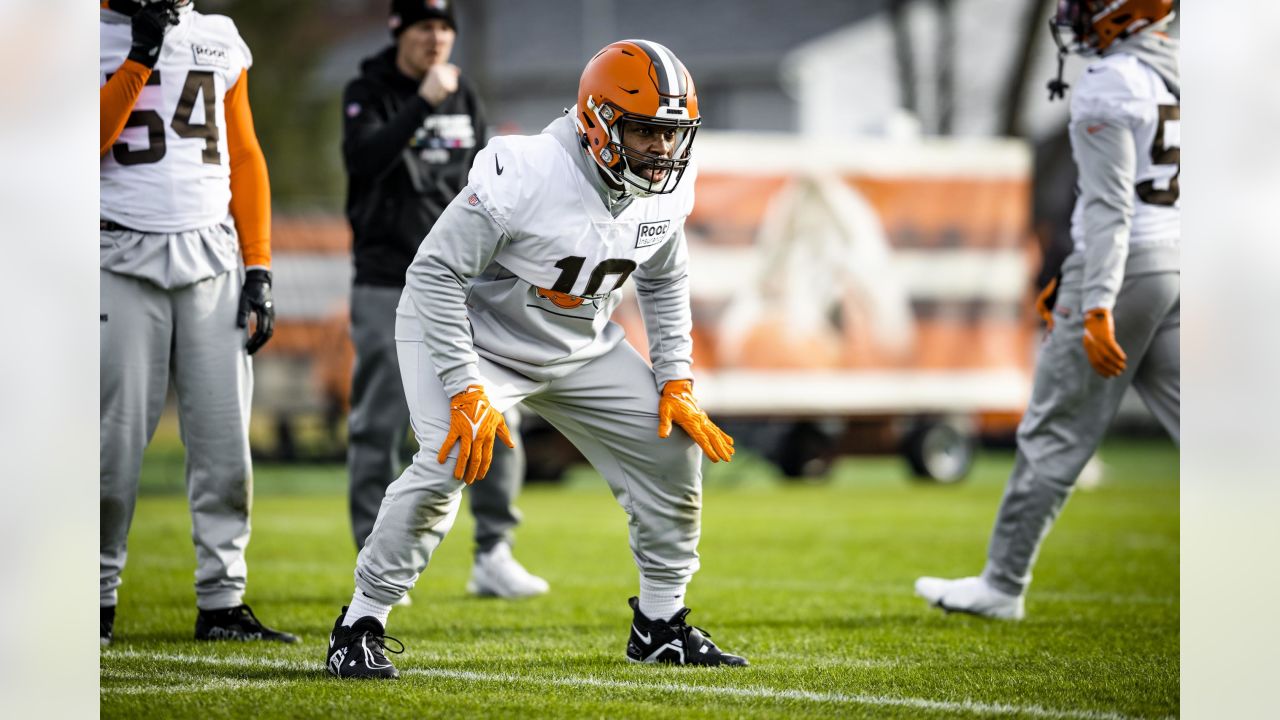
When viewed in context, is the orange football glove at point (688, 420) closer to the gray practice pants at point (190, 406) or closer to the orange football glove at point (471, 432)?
the orange football glove at point (471, 432)

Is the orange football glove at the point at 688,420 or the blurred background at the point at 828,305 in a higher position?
the orange football glove at the point at 688,420

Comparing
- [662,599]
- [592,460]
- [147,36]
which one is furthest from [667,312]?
[147,36]

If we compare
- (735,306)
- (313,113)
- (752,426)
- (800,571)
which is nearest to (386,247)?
(800,571)

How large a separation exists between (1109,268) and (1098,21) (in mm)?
837

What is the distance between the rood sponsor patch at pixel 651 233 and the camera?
3767 millimetres

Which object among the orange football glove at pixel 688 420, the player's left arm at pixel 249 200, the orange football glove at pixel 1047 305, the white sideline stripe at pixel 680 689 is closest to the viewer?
the white sideline stripe at pixel 680 689

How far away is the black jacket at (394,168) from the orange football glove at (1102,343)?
2369mm

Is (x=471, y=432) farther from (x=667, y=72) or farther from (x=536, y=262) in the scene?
(x=667, y=72)

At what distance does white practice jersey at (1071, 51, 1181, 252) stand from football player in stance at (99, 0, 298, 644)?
2.63 meters

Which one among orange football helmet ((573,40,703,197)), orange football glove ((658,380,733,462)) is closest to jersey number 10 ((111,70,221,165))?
orange football helmet ((573,40,703,197))

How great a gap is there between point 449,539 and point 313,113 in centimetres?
1952

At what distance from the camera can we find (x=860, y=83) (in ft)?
74.3

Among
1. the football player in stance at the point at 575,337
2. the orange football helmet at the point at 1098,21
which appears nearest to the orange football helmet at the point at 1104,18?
the orange football helmet at the point at 1098,21

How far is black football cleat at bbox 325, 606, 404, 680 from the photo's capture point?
3.61 m
